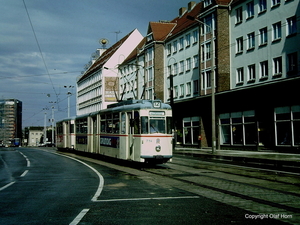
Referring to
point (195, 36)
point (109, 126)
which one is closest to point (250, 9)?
point (195, 36)

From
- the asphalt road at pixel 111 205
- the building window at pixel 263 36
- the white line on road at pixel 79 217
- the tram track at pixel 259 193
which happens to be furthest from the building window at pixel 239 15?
the white line on road at pixel 79 217

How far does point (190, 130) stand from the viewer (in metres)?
44.5

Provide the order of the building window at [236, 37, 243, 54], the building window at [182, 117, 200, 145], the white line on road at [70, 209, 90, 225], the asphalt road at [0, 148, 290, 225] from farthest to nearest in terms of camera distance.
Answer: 1. the building window at [182, 117, 200, 145]
2. the building window at [236, 37, 243, 54]
3. the asphalt road at [0, 148, 290, 225]
4. the white line on road at [70, 209, 90, 225]

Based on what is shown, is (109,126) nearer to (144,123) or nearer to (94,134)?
(94,134)

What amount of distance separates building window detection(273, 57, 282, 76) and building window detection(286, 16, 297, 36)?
83.2 inches

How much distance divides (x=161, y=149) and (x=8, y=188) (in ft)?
27.0

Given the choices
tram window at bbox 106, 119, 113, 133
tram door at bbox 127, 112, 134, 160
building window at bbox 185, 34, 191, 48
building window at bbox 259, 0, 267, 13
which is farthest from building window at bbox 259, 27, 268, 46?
tram door at bbox 127, 112, 134, 160

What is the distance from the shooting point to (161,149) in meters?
18.8

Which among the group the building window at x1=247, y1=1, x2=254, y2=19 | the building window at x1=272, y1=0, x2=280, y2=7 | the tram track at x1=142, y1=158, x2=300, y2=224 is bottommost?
the tram track at x1=142, y1=158, x2=300, y2=224

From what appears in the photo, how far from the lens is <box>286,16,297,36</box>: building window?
96.9 ft

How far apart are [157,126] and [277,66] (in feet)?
52.0

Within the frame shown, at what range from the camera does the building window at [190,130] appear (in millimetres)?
43031

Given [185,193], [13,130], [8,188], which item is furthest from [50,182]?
[13,130]

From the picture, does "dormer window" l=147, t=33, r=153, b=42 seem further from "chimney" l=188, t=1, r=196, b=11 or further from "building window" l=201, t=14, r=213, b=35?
"building window" l=201, t=14, r=213, b=35
